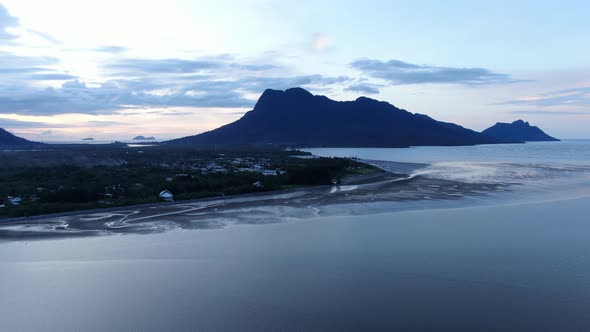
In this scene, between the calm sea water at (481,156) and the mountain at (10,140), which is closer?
the calm sea water at (481,156)

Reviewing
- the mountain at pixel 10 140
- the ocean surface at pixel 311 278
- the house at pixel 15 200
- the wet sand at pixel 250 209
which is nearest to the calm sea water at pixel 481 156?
the wet sand at pixel 250 209

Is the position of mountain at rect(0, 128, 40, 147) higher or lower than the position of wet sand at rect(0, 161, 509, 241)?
higher

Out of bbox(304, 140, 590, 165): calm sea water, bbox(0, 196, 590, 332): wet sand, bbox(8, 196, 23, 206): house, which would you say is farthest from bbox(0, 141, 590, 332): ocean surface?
bbox(304, 140, 590, 165): calm sea water

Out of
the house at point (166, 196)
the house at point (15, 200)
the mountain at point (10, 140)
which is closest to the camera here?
the house at point (15, 200)

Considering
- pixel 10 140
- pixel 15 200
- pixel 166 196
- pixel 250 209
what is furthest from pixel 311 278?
pixel 10 140

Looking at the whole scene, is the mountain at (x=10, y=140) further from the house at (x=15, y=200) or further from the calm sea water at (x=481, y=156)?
the house at (x=15, y=200)

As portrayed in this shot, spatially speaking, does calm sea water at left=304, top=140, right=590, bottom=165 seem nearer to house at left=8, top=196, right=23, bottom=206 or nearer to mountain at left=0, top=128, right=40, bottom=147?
house at left=8, top=196, right=23, bottom=206

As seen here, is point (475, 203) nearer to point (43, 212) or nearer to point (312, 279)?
point (312, 279)

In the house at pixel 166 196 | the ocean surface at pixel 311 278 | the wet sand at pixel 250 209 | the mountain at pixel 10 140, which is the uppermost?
the mountain at pixel 10 140
